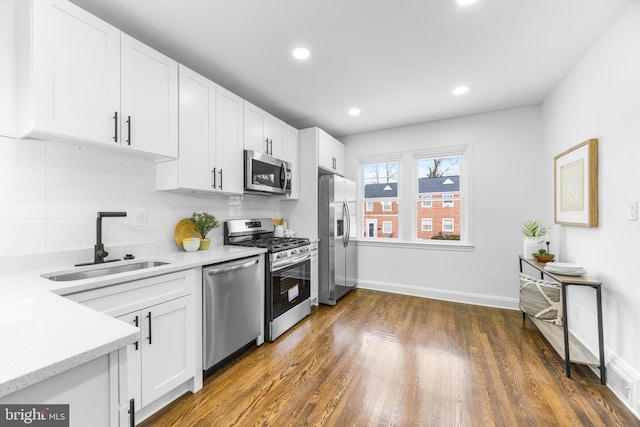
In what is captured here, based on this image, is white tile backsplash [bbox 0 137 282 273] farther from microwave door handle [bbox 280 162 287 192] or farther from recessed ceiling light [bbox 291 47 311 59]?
recessed ceiling light [bbox 291 47 311 59]

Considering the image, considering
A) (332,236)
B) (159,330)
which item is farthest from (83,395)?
(332,236)

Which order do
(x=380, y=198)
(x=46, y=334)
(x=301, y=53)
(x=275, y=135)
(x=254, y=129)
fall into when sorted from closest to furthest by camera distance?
(x=46, y=334)
(x=301, y=53)
(x=254, y=129)
(x=275, y=135)
(x=380, y=198)

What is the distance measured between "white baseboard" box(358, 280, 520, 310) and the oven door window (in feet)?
4.87

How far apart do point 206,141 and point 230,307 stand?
144cm

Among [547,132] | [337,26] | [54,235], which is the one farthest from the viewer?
[547,132]

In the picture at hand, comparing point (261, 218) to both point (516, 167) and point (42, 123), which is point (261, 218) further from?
point (516, 167)

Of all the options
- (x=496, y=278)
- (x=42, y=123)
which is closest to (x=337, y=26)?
(x=42, y=123)

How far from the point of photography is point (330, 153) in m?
4.11

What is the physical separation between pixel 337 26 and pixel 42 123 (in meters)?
1.91

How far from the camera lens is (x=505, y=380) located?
2.06 m

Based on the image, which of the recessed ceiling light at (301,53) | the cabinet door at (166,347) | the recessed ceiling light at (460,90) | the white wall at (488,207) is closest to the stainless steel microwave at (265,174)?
the recessed ceiling light at (301,53)

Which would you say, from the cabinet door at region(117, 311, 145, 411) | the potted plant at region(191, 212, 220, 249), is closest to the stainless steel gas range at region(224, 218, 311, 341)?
the potted plant at region(191, 212, 220, 249)

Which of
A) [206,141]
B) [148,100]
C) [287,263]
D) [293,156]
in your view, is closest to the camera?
[148,100]

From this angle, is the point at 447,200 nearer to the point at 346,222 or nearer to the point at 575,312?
the point at 346,222
